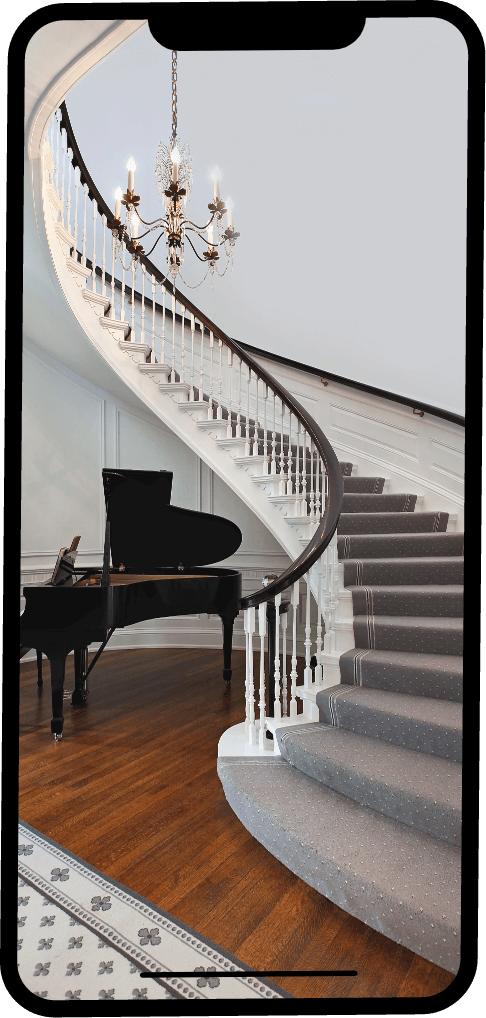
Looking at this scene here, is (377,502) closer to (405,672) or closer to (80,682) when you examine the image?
(405,672)

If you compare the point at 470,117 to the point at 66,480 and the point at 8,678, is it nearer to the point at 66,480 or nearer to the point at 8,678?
the point at 8,678

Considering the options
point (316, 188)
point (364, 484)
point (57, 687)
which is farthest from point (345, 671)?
point (316, 188)

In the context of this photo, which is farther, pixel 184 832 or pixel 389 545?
pixel 389 545

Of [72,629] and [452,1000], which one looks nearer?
[452,1000]

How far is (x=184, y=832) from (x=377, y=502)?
256cm

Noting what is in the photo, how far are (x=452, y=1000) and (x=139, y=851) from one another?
1859 millimetres

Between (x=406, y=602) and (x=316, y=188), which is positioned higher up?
(x=316, y=188)

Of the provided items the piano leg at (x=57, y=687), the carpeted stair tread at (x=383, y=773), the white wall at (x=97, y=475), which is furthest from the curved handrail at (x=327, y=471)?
the white wall at (x=97, y=475)

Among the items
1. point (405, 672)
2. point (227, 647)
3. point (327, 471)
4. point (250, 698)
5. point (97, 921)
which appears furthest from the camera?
point (227, 647)

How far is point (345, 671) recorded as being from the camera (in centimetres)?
245

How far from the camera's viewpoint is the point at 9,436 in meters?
0.38

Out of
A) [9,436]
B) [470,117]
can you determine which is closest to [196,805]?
[9,436]

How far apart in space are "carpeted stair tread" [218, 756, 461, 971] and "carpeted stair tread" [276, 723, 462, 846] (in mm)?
47

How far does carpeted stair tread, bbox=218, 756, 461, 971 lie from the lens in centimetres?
137
